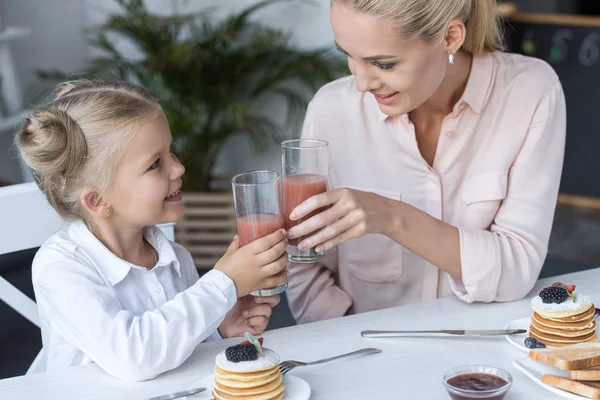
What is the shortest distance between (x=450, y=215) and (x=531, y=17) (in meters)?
3.63

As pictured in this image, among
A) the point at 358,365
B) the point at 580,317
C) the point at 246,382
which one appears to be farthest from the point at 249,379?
the point at 580,317

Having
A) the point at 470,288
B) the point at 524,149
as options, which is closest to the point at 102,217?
the point at 470,288

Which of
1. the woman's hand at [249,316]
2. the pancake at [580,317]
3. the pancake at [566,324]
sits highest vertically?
the pancake at [580,317]

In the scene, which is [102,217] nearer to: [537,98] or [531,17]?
[537,98]

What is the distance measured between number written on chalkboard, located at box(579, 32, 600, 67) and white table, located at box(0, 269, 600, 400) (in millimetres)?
3838

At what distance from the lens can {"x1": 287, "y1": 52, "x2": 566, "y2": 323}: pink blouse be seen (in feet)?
6.10

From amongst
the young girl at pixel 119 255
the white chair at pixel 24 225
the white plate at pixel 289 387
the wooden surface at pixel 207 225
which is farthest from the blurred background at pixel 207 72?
the white plate at pixel 289 387

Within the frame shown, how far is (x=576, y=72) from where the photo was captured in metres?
5.30

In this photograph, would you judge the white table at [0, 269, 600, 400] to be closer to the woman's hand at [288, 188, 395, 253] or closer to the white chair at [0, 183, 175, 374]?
the woman's hand at [288, 188, 395, 253]

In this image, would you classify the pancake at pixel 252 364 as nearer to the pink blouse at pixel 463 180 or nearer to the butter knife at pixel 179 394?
the butter knife at pixel 179 394

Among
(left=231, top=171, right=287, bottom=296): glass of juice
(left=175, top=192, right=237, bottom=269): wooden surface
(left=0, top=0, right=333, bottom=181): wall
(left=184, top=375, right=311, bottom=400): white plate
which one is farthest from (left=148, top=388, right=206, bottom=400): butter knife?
(left=0, top=0, right=333, bottom=181): wall

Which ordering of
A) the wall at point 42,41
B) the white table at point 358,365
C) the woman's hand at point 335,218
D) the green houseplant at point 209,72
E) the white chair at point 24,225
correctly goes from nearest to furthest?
1. the white table at point 358,365
2. the woman's hand at point 335,218
3. the white chair at point 24,225
4. the green houseplant at point 209,72
5. the wall at point 42,41

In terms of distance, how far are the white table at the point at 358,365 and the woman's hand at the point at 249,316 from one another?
9 centimetres

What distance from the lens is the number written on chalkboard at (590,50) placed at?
17.0 feet
